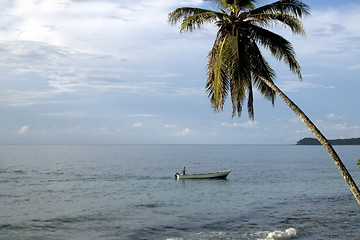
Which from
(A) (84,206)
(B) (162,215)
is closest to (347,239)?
(B) (162,215)

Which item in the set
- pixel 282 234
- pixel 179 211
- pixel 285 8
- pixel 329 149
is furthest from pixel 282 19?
pixel 179 211

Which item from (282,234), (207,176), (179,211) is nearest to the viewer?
(282,234)

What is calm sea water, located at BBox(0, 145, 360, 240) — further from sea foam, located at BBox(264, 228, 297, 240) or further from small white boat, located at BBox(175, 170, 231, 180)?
small white boat, located at BBox(175, 170, 231, 180)

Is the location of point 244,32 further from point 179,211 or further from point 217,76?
point 179,211

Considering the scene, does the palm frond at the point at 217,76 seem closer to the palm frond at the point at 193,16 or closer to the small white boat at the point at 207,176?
the palm frond at the point at 193,16

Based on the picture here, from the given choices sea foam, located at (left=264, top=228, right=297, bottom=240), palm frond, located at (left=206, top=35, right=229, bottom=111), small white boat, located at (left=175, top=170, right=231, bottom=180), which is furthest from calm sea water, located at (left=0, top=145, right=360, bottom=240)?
palm frond, located at (left=206, top=35, right=229, bottom=111)

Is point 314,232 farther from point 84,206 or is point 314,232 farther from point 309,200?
point 84,206

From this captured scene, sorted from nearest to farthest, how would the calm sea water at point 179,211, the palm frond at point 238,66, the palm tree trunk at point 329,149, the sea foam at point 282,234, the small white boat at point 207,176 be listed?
1. the palm tree trunk at point 329,149
2. the palm frond at point 238,66
3. the sea foam at point 282,234
4. the calm sea water at point 179,211
5. the small white boat at point 207,176

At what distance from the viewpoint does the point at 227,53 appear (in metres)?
13.0

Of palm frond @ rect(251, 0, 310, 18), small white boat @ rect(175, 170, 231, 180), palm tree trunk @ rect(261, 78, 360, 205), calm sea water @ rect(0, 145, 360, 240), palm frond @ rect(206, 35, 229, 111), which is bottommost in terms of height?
calm sea water @ rect(0, 145, 360, 240)

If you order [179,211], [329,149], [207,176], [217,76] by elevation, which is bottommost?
[179,211]

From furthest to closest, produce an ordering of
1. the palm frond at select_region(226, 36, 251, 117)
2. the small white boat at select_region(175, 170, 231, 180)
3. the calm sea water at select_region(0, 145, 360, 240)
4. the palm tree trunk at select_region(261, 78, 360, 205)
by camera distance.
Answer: the small white boat at select_region(175, 170, 231, 180), the calm sea water at select_region(0, 145, 360, 240), the palm frond at select_region(226, 36, 251, 117), the palm tree trunk at select_region(261, 78, 360, 205)

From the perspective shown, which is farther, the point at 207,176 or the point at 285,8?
the point at 207,176

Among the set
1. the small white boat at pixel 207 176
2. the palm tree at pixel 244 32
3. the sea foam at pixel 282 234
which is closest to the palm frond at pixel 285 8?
the palm tree at pixel 244 32
